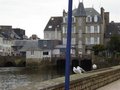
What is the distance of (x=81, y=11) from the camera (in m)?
92.9

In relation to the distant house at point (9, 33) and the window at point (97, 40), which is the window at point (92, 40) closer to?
the window at point (97, 40)

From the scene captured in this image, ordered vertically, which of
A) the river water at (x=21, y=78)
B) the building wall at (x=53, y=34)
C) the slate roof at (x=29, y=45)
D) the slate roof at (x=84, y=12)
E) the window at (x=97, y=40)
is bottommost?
the river water at (x=21, y=78)

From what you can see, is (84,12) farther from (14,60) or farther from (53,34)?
(14,60)

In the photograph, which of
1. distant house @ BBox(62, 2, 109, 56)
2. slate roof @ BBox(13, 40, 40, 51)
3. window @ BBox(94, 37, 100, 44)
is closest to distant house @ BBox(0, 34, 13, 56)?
slate roof @ BBox(13, 40, 40, 51)

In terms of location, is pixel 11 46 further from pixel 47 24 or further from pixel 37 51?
pixel 37 51

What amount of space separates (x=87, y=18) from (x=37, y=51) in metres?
17.8

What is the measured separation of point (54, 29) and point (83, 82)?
8870cm

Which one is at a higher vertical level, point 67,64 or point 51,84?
point 67,64

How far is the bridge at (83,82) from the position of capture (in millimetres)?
8360

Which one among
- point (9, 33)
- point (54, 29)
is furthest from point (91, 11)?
point (9, 33)

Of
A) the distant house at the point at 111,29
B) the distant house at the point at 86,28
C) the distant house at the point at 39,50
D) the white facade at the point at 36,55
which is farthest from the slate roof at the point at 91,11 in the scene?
the white facade at the point at 36,55

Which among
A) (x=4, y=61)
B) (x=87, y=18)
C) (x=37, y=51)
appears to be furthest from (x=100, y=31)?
(x=4, y=61)

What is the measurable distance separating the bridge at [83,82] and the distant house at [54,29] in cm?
8221

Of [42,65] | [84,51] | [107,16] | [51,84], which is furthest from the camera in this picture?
[107,16]
